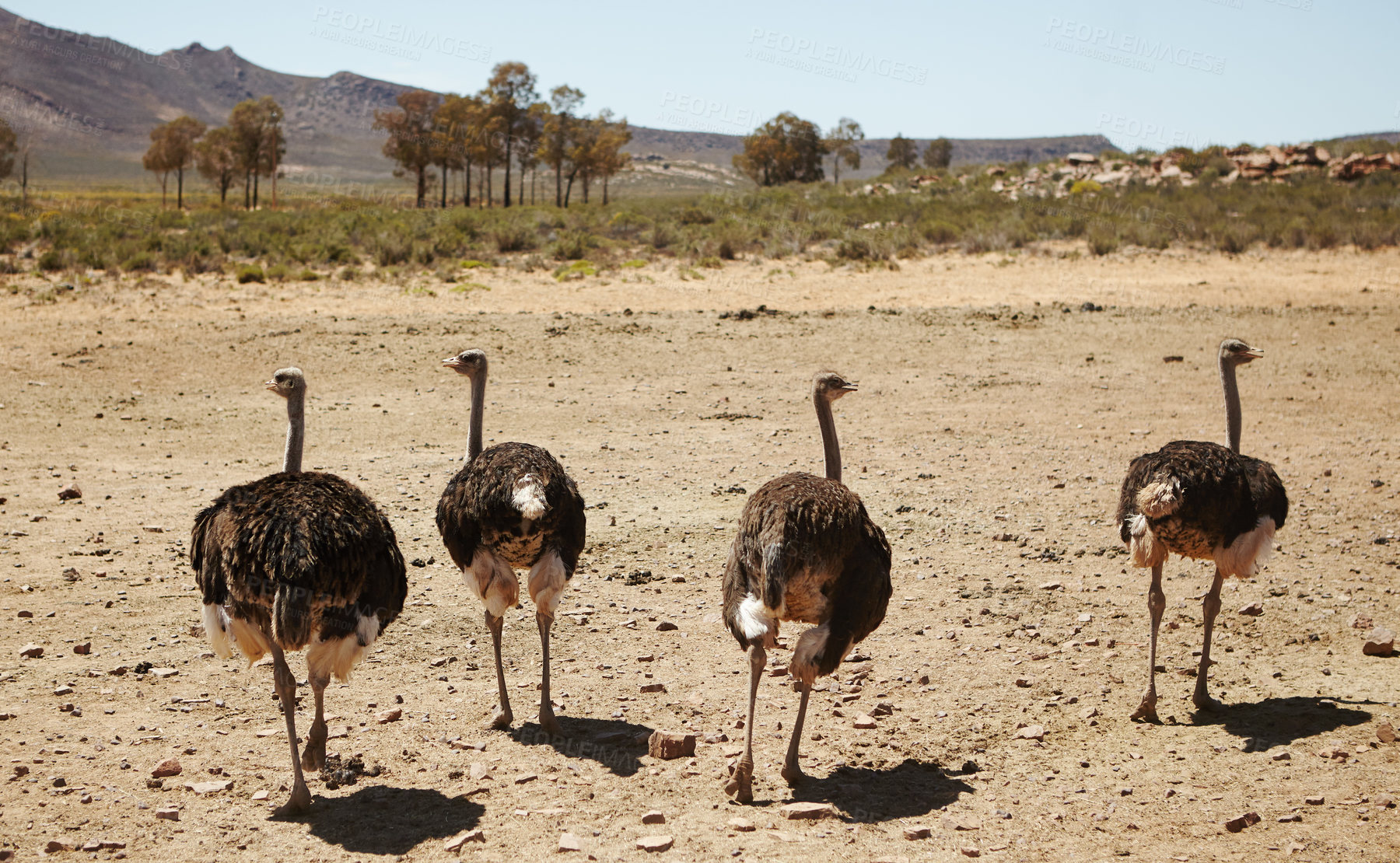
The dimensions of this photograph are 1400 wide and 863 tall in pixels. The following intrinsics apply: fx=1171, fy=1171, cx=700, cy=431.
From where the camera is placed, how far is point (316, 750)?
493 centimetres

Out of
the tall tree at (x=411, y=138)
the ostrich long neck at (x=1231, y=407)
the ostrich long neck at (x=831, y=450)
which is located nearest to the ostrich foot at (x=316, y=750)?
the ostrich long neck at (x=831, y=450)

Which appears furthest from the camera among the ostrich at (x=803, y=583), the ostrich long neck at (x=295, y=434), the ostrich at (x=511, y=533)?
the ostrich long neck at (x=295, y=434)

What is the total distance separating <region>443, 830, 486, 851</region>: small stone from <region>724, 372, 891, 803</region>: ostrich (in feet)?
3.34

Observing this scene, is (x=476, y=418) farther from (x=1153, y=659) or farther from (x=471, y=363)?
(x=1153, y=659)

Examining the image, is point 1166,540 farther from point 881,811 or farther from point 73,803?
point 73,803

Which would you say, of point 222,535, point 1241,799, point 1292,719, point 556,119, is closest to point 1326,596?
point 1292,719

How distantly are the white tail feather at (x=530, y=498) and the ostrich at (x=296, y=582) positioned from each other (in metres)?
0.58

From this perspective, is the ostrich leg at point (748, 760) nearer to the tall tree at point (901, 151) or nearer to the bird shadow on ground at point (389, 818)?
the bird shadow on ground at point (389, 818)

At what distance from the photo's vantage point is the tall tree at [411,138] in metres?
60.5

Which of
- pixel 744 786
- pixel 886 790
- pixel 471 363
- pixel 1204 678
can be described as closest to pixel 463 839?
pixel 744 786

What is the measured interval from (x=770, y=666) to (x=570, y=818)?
2.02 m

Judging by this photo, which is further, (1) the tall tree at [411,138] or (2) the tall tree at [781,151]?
(2) the tall tree at [781,151]

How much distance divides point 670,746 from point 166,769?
2135 millimetres

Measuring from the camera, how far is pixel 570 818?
183 inches
